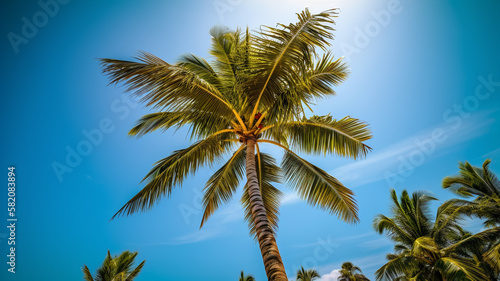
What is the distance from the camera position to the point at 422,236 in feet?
49.4

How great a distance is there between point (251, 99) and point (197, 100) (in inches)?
54.4

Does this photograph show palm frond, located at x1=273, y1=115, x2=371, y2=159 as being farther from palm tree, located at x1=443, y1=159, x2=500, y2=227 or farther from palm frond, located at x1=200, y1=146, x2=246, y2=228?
palm tree, located at x1=443, y1=159, x2=500, y2=227

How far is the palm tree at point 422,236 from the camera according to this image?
45.4 feet

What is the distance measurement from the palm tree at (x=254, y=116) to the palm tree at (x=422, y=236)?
805 cm

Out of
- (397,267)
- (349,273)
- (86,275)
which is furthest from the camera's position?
(349,273)

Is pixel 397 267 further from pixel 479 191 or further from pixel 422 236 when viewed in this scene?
pixel 479 191

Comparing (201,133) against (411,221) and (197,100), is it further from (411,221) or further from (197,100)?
(411,221)

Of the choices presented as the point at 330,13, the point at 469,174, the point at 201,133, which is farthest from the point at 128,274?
the point at 469,174

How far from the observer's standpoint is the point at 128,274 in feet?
58.6

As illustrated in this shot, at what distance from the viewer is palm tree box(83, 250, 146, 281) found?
666 inches

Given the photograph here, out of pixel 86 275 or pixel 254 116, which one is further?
pixel 86 275

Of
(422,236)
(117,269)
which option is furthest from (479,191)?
(117,269)

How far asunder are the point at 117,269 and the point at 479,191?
22187 mm

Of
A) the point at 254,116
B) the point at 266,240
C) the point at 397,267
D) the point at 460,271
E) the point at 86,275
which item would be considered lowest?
the point at 460,271
